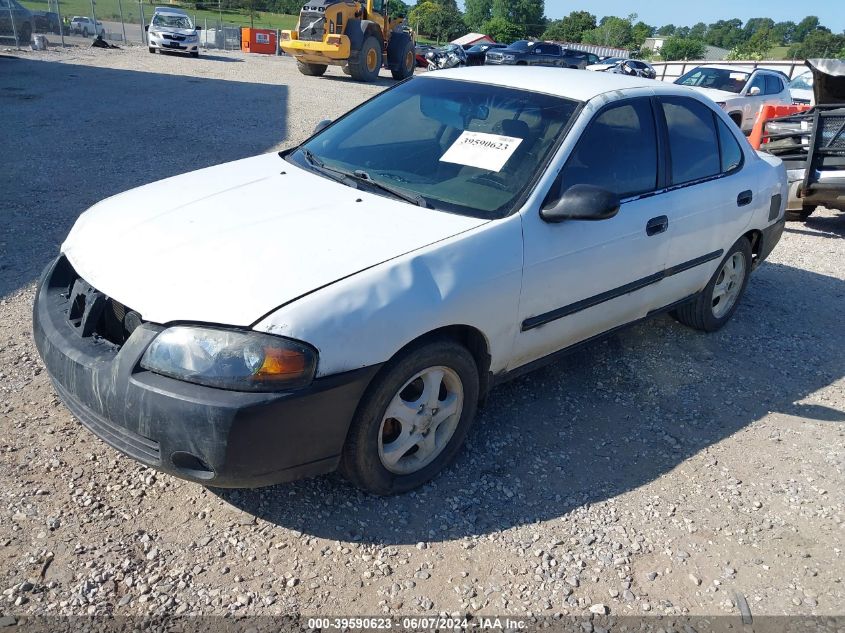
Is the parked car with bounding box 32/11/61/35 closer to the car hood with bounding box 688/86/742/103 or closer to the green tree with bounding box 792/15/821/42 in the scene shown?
the car hood with bounding box 688/86/742/103

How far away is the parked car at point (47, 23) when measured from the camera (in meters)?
27.0

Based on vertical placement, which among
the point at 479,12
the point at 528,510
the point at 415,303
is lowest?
the point at 528,510

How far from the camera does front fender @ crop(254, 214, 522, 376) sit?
242 cm

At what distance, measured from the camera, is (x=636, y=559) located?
2.79 meters

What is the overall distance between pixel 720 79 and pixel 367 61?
1159 cm

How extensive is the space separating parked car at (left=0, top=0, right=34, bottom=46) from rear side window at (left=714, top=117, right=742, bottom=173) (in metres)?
24.5

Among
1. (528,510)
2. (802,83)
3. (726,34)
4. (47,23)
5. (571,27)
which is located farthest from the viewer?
(726,34)

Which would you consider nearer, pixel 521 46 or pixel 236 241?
pixel 236 241

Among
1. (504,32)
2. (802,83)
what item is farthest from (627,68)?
(504,32)

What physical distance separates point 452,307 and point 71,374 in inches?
58.2

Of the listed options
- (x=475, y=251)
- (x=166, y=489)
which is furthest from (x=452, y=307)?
(x=166, y=489)

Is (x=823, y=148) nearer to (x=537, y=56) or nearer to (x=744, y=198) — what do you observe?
(x=744, y=198)

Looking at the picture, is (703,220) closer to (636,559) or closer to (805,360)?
(805,360)

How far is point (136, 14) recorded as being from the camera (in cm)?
4738
